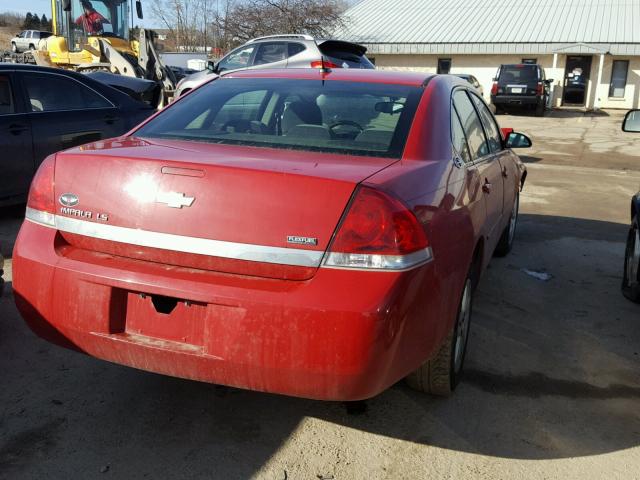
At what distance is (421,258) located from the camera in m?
2.44

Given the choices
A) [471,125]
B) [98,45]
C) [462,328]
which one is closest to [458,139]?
[471,125]

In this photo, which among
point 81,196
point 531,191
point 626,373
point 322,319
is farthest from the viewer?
point 531,191

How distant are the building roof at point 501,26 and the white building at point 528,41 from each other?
0.04m

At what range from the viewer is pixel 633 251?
185 inches

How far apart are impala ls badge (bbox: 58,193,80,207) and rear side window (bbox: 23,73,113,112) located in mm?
4252

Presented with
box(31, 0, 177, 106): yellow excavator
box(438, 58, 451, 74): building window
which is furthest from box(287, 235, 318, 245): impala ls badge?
box(438, 58, 451, 74): building window

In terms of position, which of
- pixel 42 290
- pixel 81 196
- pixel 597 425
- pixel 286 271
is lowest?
pixel 597 425

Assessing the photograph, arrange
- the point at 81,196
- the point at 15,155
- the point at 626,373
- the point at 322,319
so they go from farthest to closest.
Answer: the point at 15,155
the point at 626,373
the point at 81,196
the point at 322,319

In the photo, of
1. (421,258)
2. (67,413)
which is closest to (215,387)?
(67,413)

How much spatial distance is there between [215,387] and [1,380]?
1.12 m

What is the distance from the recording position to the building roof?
29031mm

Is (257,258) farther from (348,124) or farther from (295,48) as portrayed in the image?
(295,48)

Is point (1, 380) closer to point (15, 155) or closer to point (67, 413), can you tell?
point (67, 413)

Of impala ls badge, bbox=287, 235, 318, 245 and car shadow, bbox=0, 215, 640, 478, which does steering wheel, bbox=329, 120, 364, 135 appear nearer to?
impala ls badge, bbox=287, 235, 318, 245
